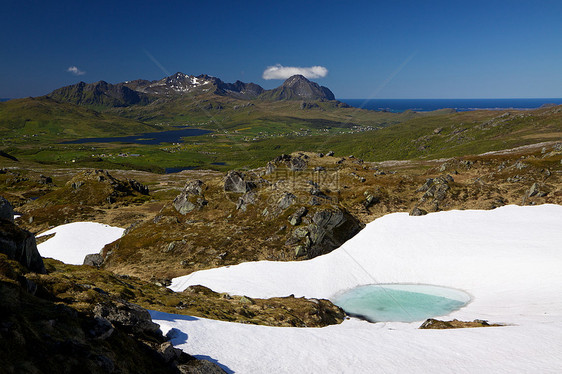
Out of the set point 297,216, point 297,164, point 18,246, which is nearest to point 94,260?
point 18,246

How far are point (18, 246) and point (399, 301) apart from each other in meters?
46.0

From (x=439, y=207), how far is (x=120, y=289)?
68.2m

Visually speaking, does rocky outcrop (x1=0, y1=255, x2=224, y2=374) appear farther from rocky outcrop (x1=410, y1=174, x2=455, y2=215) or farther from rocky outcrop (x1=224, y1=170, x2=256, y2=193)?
rocky outcrop (x1=410, y1=174, x2=455, y2=215)

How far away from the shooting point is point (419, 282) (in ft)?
159

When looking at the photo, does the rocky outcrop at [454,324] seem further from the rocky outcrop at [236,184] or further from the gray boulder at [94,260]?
the gray boulder at [94,260]

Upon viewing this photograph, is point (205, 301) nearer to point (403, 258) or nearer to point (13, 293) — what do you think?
point (13, 293)

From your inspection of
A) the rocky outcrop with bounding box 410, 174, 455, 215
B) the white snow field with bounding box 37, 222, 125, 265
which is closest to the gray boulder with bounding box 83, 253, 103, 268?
the white snow field with bounding box 37, 222, 125, 265

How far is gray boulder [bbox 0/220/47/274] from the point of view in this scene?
22.7 meters

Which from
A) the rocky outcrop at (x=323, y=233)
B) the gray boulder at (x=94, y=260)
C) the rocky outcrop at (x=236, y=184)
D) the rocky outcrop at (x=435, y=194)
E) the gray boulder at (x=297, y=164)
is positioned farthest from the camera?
the gray boulder at (x=297, y=164)

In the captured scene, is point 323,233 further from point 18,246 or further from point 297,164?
point 297,164

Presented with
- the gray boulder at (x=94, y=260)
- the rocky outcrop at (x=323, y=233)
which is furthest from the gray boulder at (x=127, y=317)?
the gray boulder at (x=94, y=260)

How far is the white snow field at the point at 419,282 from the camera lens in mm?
22344

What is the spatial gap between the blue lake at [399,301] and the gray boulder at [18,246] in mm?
37339

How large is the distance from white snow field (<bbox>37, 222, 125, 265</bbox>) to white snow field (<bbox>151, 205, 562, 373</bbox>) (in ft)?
115
